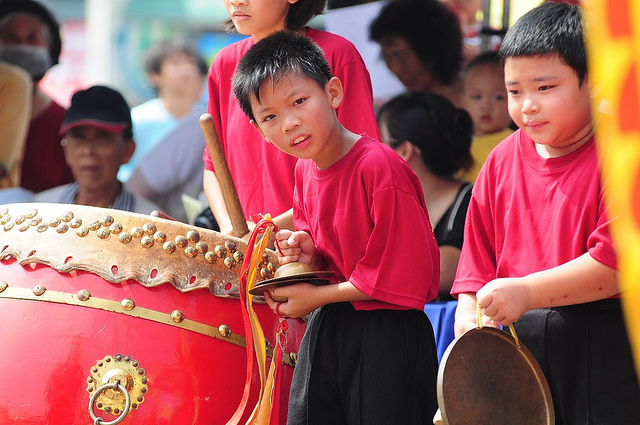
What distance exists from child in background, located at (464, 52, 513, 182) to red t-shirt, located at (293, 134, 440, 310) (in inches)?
76.1

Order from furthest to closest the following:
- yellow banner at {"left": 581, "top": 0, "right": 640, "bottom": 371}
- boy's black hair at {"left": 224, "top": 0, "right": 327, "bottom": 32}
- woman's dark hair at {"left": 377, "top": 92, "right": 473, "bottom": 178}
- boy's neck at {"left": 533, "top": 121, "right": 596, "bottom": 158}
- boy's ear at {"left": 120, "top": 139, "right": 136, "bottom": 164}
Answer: boy's ear at {"left": 120, "top": 139, "right": 136, "bottom": 164} → woman's dark hair at {"left": 377, "top": 92, "right": 473, "bottom": 178} → boy's black hair at {"left": 224, "top": 0, "right": 327, "bottom": 32} → boy's neck at {"left": 533, "top": 121, "right": 596, "bottom": 158} → yellow banner at {"left": 581, "top": 0, "right": 640, "bottom": 371}

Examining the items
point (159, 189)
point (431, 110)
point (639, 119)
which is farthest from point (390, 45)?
→ point (639, 119)

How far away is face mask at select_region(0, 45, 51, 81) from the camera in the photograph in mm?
4188

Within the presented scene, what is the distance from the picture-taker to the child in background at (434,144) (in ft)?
9.61

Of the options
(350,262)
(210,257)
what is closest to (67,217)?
(210,257)

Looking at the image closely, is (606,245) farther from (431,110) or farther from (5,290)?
(431,110)

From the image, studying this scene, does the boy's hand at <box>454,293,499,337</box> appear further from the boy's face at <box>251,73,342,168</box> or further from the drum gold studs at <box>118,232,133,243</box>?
the drum gold studs at <box>118,232,133,243</box>

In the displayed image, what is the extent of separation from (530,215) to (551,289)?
182 mm

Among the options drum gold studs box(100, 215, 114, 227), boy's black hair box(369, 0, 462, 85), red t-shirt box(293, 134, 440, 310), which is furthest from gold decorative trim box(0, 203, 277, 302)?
boy's black hair box(369, 0, 462, 85)

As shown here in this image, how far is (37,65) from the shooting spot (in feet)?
13.9

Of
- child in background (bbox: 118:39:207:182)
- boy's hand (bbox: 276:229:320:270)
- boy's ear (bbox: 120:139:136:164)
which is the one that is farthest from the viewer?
child in background (bbox: 118:39:207:182)

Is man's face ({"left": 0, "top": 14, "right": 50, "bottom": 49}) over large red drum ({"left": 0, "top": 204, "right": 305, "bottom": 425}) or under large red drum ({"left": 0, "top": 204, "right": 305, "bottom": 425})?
over

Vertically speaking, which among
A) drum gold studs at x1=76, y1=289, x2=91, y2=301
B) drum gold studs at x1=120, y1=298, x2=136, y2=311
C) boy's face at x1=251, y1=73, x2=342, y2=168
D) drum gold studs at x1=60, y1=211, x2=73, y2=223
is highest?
boy's face at x1=251, y1=73, x2=342, y2=168

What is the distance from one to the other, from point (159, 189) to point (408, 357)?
2920mm
